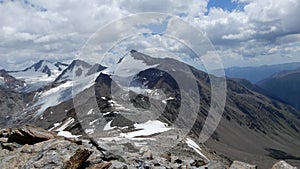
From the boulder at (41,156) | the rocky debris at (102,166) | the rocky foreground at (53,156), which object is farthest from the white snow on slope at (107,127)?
the rocky debris at (102,166)

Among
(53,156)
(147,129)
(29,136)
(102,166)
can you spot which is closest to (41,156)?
(53,156)

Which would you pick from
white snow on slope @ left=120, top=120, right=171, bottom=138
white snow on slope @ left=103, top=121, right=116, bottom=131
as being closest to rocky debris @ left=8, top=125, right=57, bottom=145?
white snow on slope @ left=120, top=120, right=171, bottom=138

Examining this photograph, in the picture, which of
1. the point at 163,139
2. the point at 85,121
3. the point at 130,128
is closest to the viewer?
the point at 163,139

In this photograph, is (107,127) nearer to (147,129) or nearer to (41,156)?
(147,129)

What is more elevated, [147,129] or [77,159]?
[77,159]

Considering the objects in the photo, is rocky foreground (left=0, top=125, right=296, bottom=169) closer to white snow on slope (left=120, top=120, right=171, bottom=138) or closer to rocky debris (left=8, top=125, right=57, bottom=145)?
rocky debris (left=8, top=125, right=57, bottom=145)

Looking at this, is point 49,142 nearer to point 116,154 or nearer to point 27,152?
point 27,152

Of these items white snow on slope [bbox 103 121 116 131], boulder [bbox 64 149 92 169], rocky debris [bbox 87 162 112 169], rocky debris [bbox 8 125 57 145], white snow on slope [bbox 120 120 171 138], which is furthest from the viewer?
white snow on slope [bbox 103 121 116 131]

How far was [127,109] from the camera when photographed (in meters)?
181

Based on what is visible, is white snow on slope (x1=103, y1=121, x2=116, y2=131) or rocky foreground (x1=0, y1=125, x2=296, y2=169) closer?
rocky foreground (x1=0, y1=125, x2=296, y2=169)

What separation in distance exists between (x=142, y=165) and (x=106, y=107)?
6400 inches

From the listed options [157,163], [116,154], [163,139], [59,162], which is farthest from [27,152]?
[163,139]

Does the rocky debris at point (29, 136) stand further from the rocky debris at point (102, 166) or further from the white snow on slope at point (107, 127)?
the white snow on slope at point (107, 127)

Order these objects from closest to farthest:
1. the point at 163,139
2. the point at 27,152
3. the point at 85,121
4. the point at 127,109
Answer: the point at 27,152, the point at 163,139, the point at 85,121, the point at 127,109
